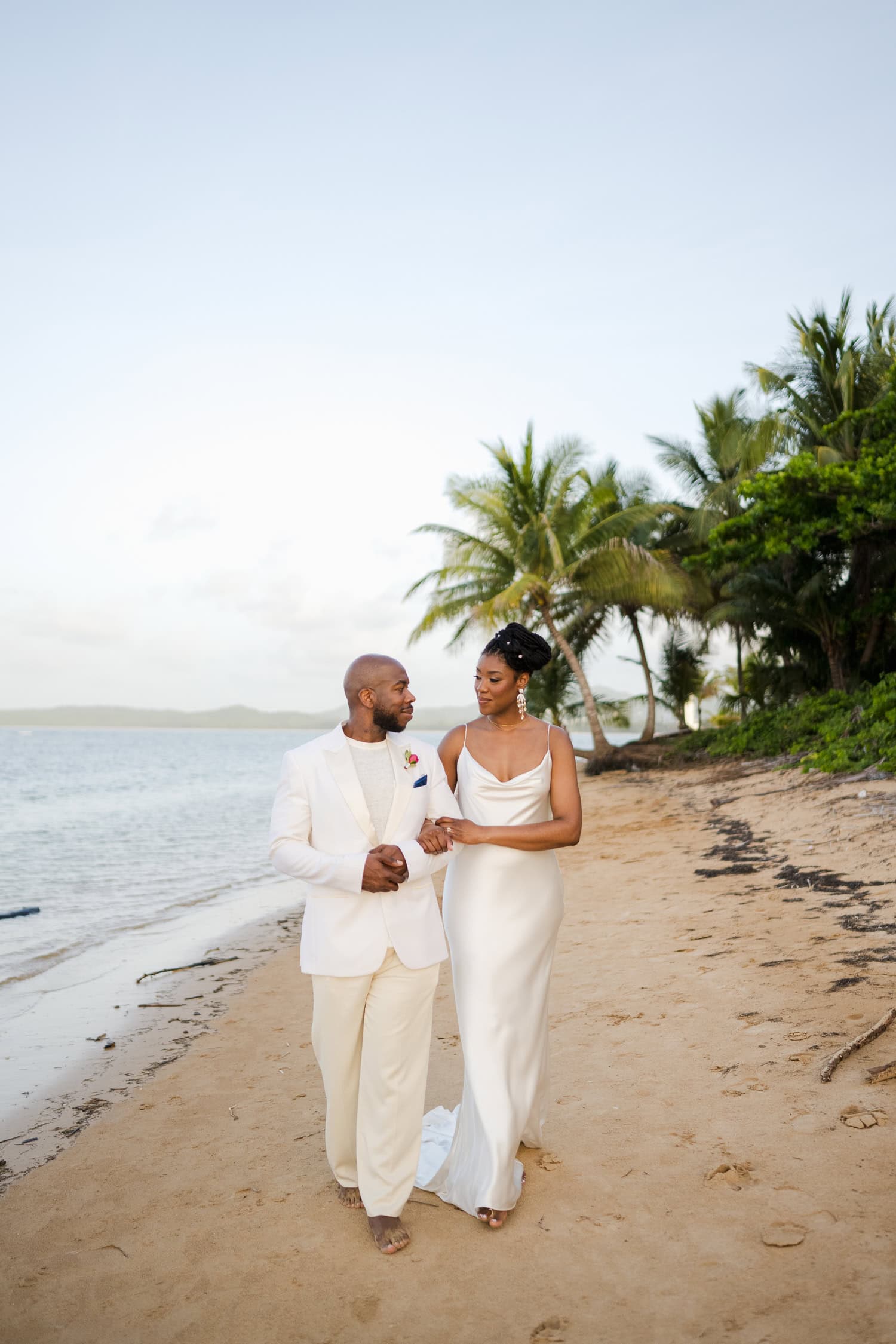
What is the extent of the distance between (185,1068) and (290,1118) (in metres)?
1.32

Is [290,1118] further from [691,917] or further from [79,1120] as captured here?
[691,917]

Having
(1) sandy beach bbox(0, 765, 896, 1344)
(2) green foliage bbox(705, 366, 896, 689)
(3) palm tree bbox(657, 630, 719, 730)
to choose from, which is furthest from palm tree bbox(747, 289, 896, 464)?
(1) sandy beach bbox(0, 765, 896, 1344)

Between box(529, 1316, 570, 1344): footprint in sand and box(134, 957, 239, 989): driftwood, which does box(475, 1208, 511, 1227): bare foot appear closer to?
box(529, 1316, 570, 1344): footprint in sand

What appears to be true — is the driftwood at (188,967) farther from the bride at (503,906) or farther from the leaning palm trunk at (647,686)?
the leaning palm trunk at (647,686)

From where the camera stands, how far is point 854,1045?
13.8 feet

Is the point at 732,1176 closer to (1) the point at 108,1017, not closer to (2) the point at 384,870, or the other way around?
(2) the point at 384,870

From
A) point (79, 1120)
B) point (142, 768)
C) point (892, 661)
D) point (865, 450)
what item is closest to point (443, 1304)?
point (79, 1120)

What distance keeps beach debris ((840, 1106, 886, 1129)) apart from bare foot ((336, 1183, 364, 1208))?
1898 millimetres

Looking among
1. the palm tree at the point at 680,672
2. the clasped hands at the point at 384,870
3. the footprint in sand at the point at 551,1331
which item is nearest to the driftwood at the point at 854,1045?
the footprint in sand at the point at 551,1331

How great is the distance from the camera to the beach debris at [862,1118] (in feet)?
11.7

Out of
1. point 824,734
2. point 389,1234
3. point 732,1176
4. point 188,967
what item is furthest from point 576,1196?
point 824,734

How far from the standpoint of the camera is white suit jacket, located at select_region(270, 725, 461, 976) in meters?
3.08

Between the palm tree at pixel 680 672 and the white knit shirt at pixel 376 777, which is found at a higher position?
the palm tree at pixel 680 672

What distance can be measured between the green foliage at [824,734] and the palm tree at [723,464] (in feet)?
13.7
